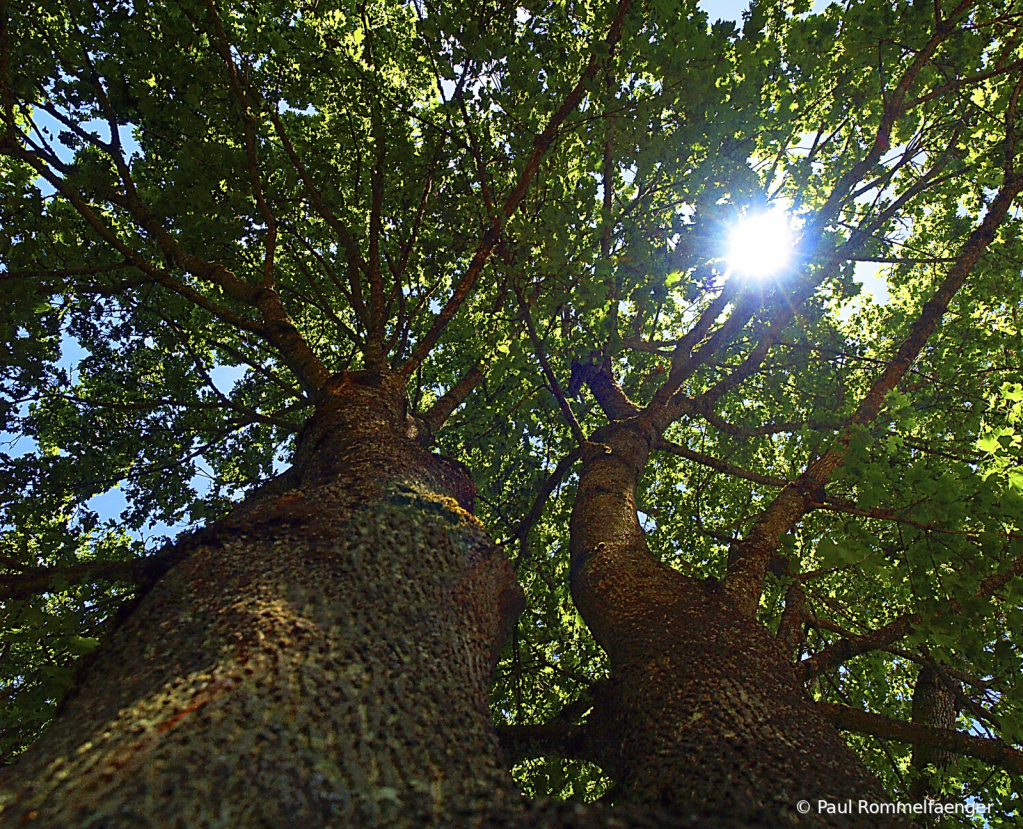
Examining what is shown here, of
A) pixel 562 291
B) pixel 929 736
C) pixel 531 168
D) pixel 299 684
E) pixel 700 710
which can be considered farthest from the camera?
pixel 562 291

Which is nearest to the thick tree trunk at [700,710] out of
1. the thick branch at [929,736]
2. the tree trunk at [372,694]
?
the tree trunk at [372,694]

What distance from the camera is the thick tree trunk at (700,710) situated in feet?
5.49

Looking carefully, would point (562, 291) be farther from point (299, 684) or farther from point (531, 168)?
point (299, 684)

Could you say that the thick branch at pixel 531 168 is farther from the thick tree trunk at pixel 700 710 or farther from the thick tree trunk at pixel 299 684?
the thick tree trunk at pixel 700 710

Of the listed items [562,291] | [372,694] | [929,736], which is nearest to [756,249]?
[562,291]

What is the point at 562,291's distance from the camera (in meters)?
4.45

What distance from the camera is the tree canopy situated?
3.49 metres

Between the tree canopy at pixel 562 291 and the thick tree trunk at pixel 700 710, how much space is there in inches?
22.8

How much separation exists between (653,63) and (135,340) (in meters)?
6.83

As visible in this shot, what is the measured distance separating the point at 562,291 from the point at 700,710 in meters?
3.23

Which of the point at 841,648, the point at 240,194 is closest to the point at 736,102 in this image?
the point at 841,648

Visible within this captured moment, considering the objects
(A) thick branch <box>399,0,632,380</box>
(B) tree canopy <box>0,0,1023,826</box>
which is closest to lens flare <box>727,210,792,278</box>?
(B) tree canopy <box>0,0,1023,826</box>

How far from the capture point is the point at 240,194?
17.9 ft

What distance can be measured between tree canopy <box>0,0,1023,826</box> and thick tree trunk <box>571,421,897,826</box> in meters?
0.58
